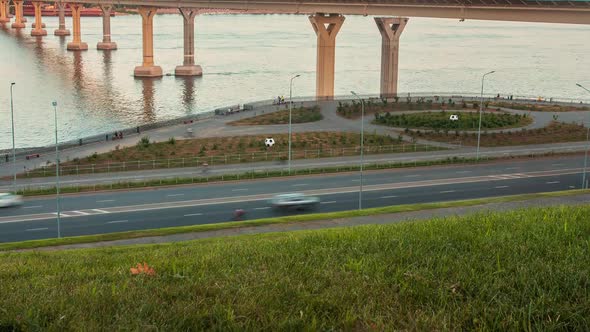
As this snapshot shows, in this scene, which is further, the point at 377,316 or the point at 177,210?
the point at 177,210

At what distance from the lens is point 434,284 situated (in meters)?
8.64

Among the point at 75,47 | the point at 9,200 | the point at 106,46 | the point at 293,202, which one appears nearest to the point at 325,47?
the point at 293,202

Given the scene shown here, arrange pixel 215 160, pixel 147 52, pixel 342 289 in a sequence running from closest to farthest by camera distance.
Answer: pixel 342 289 → pixel 215 160 → pixel 147 52

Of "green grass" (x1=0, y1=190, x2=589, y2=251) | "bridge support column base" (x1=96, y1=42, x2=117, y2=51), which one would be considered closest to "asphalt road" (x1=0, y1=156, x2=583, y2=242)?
"green grass" (x1=0, y1=190, x2=589, y2=251)

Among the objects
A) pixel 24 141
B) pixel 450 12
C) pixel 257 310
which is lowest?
pixel 24 141

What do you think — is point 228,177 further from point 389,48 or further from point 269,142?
point 389,48

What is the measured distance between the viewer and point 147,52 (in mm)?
101750

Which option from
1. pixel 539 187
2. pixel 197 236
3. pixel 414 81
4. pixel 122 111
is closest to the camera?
pixel 197 236

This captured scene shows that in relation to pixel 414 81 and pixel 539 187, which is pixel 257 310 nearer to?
pixel 539 187

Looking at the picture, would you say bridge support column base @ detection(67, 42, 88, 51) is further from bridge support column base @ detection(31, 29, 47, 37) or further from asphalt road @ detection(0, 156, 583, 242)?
asphalt road @ detection(0, 156, 583, 242)

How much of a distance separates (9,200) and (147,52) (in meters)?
72.4

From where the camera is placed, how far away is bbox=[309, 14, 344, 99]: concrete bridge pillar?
72.5m

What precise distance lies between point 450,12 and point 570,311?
52113mm

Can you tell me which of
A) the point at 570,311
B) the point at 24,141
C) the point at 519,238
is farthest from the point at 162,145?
the point at 570,311
